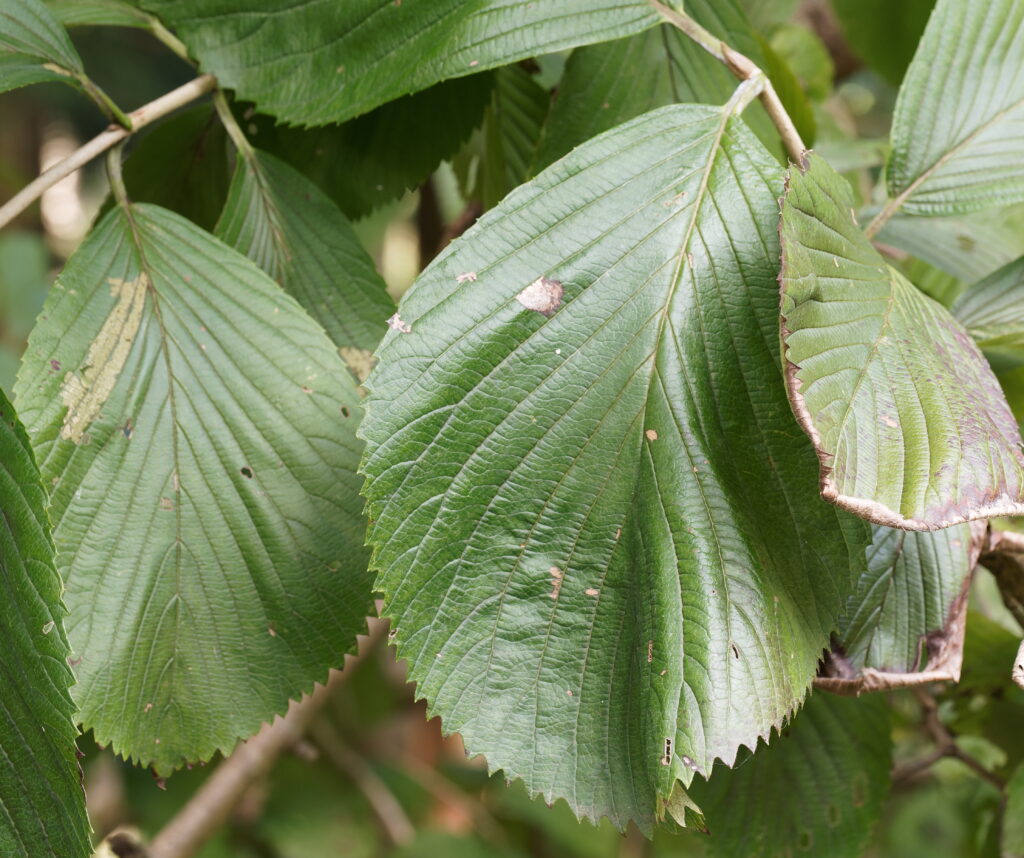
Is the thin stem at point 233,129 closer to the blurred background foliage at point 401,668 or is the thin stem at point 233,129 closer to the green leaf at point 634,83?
the blurred background foliage at point 401,668

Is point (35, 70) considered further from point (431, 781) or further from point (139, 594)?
point (431, 781)

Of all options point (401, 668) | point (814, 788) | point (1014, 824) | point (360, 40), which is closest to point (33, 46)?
point (360, 40)

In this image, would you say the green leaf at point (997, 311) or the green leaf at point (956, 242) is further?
the green leaf at point (956, 242)

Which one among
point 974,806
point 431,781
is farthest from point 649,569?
point 431,781

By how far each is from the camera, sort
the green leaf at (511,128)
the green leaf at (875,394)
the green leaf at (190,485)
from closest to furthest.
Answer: the green leaf at (875,394) → the green leaf at (190,485) → the green leaf at (511,128)

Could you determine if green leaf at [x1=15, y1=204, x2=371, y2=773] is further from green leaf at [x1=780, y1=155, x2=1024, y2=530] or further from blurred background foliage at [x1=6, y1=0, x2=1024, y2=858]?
green leaf at [x1=780, y1=155, x2=1024, y2=530]

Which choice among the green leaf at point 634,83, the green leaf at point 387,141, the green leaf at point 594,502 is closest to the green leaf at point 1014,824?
the green leaf at point 594,502
